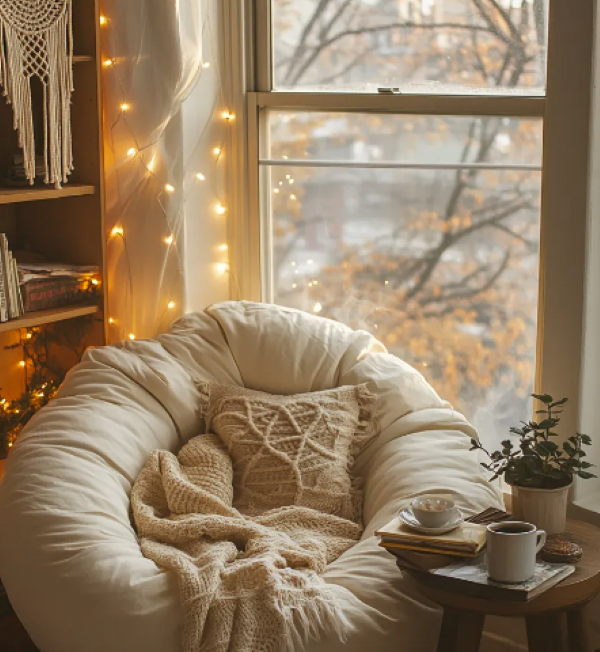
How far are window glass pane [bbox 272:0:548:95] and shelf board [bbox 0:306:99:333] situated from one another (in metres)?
0.95

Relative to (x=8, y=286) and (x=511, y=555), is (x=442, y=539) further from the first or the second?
(x=8, y=286)

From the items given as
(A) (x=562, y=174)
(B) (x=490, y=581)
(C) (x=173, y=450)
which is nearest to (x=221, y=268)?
(C) (x=173, y=450)

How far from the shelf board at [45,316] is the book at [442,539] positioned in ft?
4.19

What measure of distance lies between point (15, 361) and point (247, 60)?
1.21 m

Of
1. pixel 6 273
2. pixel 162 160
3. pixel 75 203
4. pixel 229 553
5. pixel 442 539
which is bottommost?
pixel 229 553

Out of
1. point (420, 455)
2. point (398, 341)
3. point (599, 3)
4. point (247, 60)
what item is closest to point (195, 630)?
point (420, 455)

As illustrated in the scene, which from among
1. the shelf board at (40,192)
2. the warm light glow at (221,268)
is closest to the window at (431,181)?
the warm light glow at (221,268)

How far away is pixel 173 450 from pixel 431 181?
3.58ft

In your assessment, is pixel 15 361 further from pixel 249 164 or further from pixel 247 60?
pixel 247 60

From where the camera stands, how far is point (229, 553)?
206cm

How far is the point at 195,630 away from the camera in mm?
1832

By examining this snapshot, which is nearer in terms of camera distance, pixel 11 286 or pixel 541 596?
pixel 541 596

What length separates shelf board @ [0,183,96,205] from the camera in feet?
8.59

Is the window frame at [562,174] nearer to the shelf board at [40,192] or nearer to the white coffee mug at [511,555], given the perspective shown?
the white coffee mug at [511,555]
